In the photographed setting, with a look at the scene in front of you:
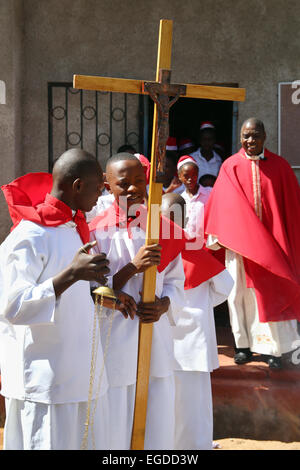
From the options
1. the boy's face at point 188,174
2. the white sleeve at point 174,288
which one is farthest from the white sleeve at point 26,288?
the boy's face at point 188,174

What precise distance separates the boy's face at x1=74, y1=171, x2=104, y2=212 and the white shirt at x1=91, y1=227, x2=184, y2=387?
2.35ft

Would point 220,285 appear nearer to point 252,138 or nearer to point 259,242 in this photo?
point 259,242

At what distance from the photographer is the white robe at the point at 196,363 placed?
4.61 metres

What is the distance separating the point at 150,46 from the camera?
784 cm

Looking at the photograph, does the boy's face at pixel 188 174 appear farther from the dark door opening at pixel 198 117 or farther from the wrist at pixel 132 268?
the dark door opening at pixel 198 117

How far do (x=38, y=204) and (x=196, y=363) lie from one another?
2.07 m

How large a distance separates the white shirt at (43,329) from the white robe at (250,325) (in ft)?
9.89

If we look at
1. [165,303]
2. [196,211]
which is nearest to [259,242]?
[196,211]

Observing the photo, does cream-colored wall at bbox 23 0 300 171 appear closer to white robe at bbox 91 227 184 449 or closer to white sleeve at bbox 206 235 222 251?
white sleeve at bbox 206 235 222 251

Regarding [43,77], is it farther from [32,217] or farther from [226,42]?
[32,217]

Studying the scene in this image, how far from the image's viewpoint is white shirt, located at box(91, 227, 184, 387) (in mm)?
3645

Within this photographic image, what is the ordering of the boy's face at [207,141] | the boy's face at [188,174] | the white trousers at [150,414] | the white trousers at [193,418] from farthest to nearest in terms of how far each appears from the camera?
the boy's face at [207,141] < the boy's face at [188,174] < the white trousers at [193,418] < the white trousers at [150,414]

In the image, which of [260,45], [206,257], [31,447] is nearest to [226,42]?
[260,45]

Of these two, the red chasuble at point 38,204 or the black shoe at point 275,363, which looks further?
the black shoe at point 275,363
